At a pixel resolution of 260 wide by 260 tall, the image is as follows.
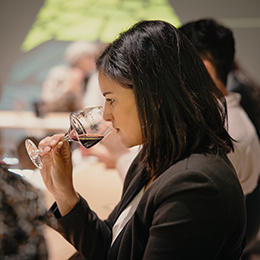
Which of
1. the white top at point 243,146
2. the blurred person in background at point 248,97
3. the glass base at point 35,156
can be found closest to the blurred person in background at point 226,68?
the white top at point 243,146

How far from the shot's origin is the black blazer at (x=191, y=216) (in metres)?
0.63

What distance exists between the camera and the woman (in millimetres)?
641

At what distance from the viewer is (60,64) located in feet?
11.8

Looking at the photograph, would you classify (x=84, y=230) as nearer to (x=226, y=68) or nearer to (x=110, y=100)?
(x=110, y=100)

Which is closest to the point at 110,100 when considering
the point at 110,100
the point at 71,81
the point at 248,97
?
the point at 110,100

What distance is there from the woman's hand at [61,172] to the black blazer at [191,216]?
30cm

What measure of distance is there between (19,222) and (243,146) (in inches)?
41.6

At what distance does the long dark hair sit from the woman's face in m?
0.03

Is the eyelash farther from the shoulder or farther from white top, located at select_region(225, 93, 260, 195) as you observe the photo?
white top, located at select_region(225, 93, 260, 195)

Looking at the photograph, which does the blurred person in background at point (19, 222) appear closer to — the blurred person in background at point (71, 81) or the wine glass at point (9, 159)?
the wine glass at point (9, 159)

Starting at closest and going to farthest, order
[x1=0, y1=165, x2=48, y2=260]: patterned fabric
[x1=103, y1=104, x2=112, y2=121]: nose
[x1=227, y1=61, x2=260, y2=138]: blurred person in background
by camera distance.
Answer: [x1=0, y1=165, x2=48, y2=260]: patterned fabric
[x1=103, y1=104, x2=112, y2=121]: nose
[x1=227, y1=61, x2=260, y2=138]: blurred person in background

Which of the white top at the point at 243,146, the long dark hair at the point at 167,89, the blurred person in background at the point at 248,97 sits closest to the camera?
the long dark hair at the point at 167,89

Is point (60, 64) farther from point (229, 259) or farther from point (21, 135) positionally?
point (229, 259)

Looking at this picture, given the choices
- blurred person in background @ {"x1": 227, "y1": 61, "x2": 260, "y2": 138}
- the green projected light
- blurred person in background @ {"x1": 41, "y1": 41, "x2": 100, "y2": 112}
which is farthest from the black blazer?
blurred person in background @ {"x1": 41, "y1": 41, "x2": 100, "y2": 112}
